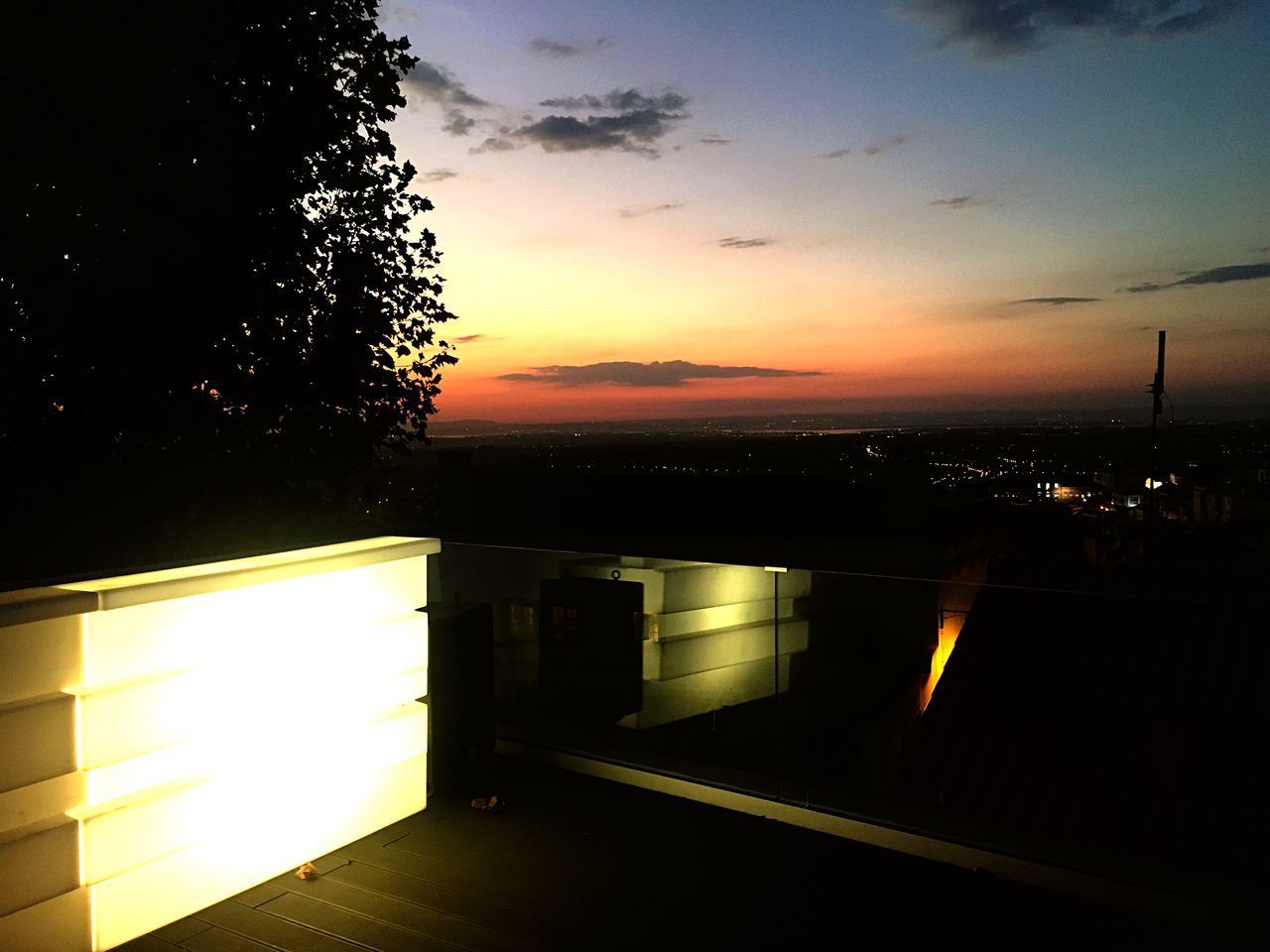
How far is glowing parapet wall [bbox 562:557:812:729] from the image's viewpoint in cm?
426

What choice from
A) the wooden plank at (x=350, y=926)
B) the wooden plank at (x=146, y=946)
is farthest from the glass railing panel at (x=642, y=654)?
the wooden plank at (x=146, y=946)

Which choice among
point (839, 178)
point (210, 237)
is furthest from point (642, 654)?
point (839, 178)

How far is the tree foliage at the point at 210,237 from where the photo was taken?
6402 mm

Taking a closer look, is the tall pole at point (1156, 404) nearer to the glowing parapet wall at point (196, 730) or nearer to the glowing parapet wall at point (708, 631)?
the glowing parapet wall at point (708, 631)

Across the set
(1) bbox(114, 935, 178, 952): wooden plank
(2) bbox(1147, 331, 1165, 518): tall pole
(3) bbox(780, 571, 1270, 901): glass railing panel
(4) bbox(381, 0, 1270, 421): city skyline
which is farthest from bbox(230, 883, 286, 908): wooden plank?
(2) bbox(1147, 331, 1165, 518): tall pole

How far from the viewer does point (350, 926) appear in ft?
9.39

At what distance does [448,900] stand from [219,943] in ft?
2.31

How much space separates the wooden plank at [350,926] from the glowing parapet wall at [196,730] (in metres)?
0.21

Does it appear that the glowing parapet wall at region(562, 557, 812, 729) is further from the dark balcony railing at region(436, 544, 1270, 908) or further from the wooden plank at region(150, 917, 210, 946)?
the wooden plank at region(150, 917, 210, 946)

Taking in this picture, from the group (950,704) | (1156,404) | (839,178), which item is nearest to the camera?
(950,704)

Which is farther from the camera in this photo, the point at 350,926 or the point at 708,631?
the point at 708,631

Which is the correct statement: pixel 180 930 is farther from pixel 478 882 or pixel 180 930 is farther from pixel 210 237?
pixel 210 237

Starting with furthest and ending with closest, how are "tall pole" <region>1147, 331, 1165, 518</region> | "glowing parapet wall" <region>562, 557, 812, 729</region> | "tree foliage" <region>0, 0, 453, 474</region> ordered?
"tall pole" <region>1147, 331, 1165, 518</region> → "tree foliage" <region>0, 0, 453, 474</region> → "glowing parapet wall" <region>562, 557, 812, 729</region>

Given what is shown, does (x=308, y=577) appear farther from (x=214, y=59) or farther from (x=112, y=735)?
(x=214, y=59)
